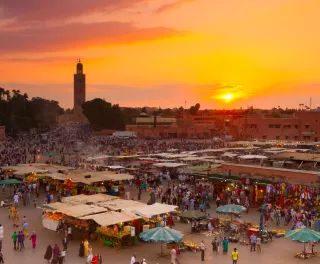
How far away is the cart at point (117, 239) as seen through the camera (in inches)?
670

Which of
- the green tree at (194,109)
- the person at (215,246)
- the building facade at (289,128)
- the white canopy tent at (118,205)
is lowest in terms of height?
the person at (215,246)

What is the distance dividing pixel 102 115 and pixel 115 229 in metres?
93.4

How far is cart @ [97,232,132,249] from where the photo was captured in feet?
55.8

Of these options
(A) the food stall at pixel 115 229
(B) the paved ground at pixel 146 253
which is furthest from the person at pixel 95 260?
(A) the food stall at pixel 115 229

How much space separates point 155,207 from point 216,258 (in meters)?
3.86

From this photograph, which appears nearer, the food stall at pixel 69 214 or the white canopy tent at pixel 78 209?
the white canopy tent at pixel 78 209

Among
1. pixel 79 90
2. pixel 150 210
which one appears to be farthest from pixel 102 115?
pixel 150 210

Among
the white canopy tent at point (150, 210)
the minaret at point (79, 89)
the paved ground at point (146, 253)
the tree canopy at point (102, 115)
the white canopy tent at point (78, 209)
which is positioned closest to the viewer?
the paved ground at point (146, 253)

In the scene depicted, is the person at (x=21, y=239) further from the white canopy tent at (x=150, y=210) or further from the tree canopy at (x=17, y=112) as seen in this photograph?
the tree canopy at (x=17, y=112)

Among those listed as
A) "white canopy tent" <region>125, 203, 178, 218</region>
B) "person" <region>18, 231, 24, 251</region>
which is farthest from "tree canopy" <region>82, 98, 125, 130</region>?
"person" <region>18, 231, 24, 251</region>

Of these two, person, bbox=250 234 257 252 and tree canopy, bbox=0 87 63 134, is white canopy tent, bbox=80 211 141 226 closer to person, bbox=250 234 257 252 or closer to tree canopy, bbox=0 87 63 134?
person, bbox=250 234 257 252

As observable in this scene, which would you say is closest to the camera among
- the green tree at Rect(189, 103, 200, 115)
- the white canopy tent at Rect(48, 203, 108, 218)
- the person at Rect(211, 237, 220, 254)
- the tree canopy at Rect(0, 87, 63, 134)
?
the person at Rect(211, 237, 220, 254)

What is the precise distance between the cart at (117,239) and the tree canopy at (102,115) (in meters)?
93.0

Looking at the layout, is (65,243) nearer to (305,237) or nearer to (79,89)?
(305,237)
